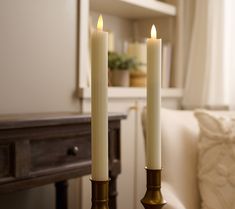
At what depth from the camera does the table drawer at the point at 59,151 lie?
A: 49.1 inches

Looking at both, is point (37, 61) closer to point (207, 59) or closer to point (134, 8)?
point (134, 8)

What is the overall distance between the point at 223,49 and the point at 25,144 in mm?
1331

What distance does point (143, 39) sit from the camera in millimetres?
2400

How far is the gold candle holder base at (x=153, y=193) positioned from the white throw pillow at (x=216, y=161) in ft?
2.63

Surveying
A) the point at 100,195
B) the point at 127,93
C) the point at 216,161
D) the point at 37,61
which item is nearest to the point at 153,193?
the point at 100,195

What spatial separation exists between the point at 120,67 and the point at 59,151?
31.5 inches

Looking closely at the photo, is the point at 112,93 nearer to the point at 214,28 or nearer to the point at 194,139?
the point at 194,139

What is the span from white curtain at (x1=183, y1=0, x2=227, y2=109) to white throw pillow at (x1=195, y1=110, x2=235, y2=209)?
753 mm

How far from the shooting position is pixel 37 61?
1615 mm

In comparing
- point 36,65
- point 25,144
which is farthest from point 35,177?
A: point 36,65

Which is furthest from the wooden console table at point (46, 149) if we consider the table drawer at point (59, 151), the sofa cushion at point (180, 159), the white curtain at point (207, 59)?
the white curtain at point (207, 59)

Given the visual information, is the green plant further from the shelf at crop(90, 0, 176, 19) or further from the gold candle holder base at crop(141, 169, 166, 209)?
the gold candle holder base at crop(141, 169, 166, 209)

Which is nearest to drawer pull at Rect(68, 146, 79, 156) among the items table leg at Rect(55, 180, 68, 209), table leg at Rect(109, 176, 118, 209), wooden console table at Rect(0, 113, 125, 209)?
wooden console table at Rect(0, 113, 125, 209)

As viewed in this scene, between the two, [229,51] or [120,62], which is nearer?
[120,62]
